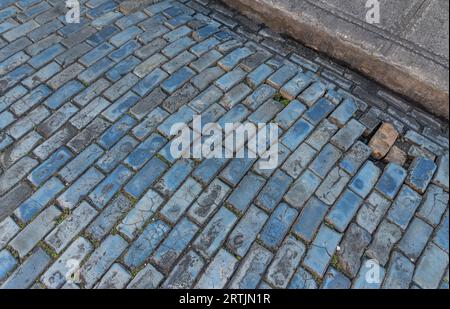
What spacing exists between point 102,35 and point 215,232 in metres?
2.68

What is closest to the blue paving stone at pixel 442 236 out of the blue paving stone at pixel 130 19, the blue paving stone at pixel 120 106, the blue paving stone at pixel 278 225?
the blue paving stone at pixel 278 225

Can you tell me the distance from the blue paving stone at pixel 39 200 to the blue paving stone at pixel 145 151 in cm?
62

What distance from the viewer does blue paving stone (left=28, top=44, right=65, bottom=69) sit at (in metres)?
3.94

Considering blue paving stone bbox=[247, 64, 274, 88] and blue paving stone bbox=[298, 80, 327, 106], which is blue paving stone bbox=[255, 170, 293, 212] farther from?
blue paving stone bbox=[247, 64, 274, 88]

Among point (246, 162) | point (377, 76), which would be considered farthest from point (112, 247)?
point (377, 76)

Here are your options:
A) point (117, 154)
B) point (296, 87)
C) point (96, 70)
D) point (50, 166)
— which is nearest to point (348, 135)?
point (296, 87)

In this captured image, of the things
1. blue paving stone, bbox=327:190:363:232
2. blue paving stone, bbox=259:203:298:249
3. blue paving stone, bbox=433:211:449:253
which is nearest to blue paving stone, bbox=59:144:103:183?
blue paving stone, bbox=259:203:298:249

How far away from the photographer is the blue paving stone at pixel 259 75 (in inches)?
154

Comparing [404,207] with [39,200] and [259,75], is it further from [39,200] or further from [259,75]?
[39,200]

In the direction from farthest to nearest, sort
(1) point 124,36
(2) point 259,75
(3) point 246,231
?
(1) point 124,36, (2) point 259,75, (3) point 246,231

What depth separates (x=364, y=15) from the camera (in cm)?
418

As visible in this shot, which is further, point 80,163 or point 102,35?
point 102,35

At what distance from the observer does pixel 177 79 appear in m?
3.87
